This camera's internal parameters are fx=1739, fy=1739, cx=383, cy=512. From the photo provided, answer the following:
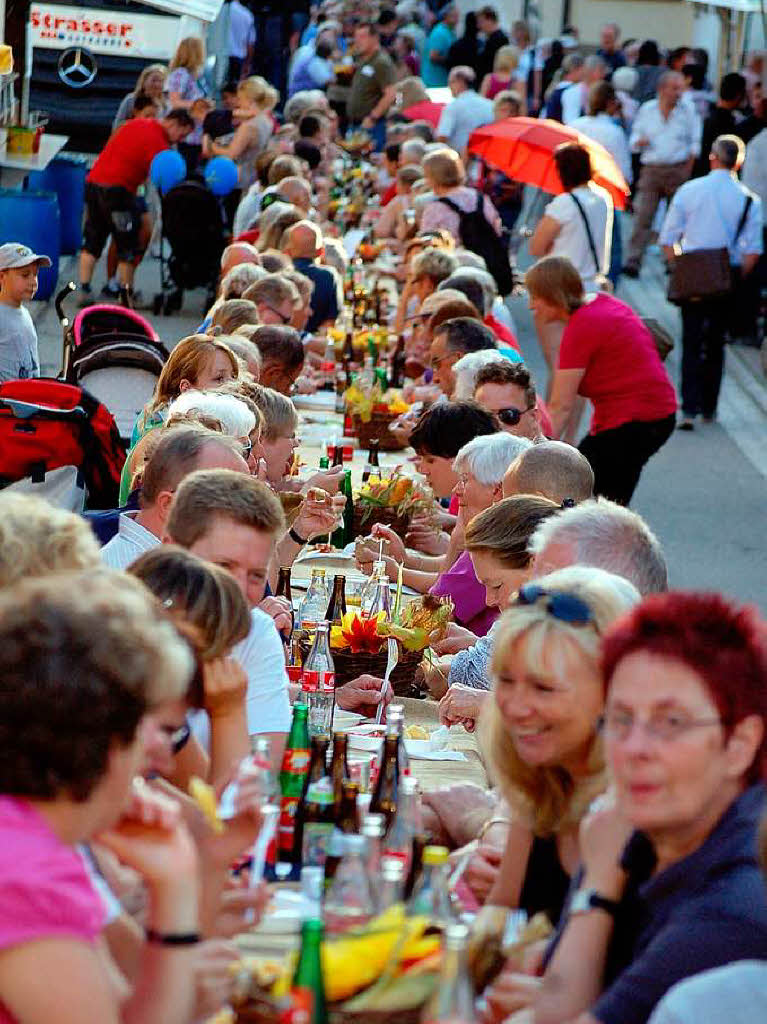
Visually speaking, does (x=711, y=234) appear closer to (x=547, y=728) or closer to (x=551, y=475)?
(x=551, y=475)

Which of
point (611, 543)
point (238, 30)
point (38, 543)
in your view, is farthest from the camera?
point (238, 30)

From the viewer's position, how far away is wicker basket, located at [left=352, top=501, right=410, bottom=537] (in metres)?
6.27

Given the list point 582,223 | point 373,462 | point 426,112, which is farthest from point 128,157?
point 373,462

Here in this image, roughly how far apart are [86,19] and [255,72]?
283 inches

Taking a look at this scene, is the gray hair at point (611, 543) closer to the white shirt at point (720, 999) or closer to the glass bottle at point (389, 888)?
the glass bottle at point (389, 888)

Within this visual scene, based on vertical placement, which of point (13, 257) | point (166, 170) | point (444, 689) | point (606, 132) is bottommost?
point (166, 170)

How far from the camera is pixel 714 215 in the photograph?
38.8 feet

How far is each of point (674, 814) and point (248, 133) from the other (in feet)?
44.1

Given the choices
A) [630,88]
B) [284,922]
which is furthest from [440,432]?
[630,88]

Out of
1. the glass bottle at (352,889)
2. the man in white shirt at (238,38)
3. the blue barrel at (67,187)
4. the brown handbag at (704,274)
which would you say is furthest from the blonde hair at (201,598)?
the man in white shirt at (238,38)

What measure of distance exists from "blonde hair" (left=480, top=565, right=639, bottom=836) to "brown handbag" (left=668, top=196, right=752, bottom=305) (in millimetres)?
9087

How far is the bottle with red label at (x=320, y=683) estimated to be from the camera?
4074mm

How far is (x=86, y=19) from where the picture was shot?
1761cm

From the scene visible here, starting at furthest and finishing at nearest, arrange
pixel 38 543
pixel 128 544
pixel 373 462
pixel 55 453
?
pixel 373 462 < pixel 55 453 < pixel 128 544 < pixel 38 543
